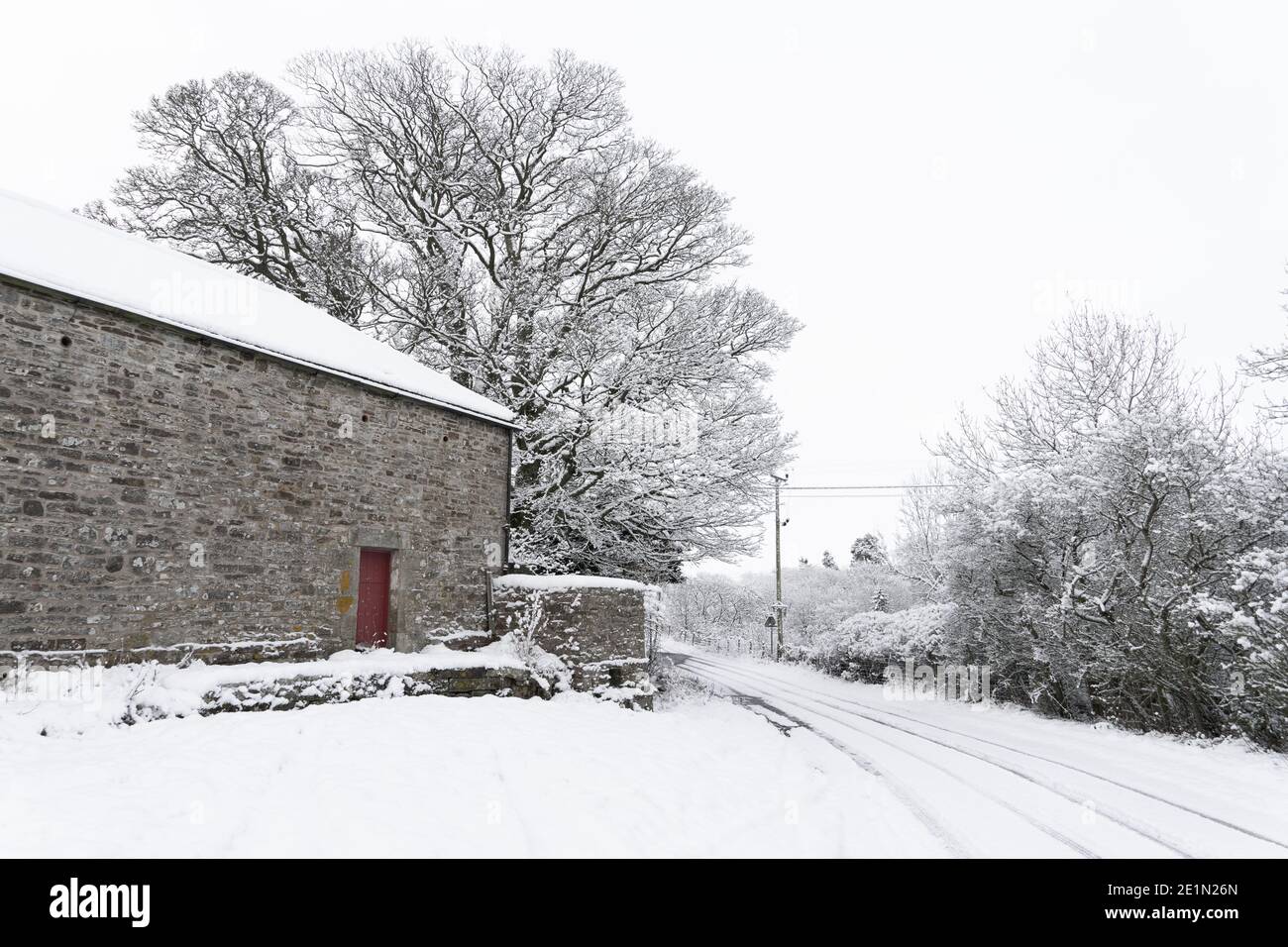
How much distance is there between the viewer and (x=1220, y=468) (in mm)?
10398

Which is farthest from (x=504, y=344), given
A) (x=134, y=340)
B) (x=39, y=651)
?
(x=39, y=651)

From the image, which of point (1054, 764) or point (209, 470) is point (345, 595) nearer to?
point (209, 470)

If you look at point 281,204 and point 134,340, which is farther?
point 281,204

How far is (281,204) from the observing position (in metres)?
16.0

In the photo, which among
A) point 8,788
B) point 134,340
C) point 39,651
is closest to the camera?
point 8,788

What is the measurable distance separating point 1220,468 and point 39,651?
48.8 ft

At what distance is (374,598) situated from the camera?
388 inches

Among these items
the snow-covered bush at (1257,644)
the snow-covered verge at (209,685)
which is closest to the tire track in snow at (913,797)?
the snow-covered bush at (1257,644)

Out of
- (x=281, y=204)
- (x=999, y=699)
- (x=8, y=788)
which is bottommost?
(x=999, y=699)

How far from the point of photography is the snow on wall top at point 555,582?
11500mm

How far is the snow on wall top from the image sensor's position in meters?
11.5
